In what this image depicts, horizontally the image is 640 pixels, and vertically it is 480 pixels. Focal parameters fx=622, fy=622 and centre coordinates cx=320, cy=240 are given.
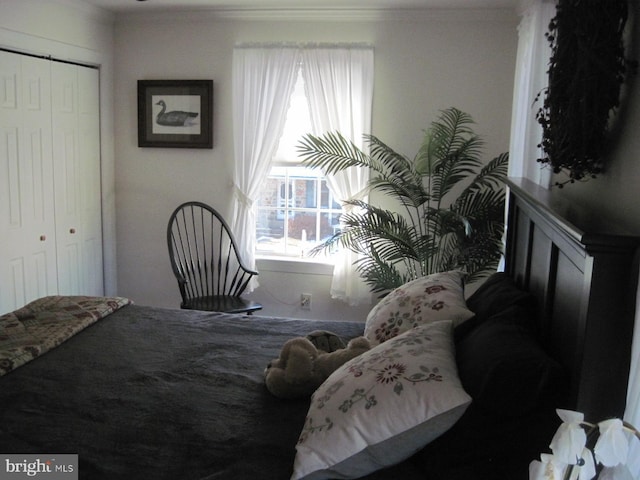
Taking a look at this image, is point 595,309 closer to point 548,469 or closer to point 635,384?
point 635,384

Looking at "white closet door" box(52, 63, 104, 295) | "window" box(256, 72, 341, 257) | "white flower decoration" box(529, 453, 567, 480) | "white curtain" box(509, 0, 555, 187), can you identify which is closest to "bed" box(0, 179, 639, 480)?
"white flower decoration" box(529, 453, 567, 480)

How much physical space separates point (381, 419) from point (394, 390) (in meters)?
0.08

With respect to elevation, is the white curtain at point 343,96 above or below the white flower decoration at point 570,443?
above

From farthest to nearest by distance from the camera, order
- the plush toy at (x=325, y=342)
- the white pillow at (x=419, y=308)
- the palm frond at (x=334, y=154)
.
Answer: the palm frond at (x=334, y=154) < the plush toy at (x=325, y=342) < the white pillow at (x=419, y=308)

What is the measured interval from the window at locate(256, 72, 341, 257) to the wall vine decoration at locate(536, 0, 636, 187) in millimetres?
2708

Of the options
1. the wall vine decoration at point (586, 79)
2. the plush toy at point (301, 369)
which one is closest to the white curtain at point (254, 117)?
the plush toy at point (301, 369)

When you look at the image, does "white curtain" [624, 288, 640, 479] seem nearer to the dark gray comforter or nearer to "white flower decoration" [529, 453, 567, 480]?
"white flower decoration" [529, 453, 567, 480]

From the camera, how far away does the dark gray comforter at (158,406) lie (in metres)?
1.62

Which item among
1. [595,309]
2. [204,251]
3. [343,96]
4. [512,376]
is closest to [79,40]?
[204,251]

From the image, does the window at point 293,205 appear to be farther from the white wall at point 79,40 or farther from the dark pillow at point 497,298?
the dark pillow at point 497,298

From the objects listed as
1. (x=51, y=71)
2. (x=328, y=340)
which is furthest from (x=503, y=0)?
(x=51, y=71)

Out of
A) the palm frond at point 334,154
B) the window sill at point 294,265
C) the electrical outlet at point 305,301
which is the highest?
the palm frond at point 334,154

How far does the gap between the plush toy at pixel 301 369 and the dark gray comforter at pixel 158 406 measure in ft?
0.15

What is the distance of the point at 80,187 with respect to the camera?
4324 millimetres
